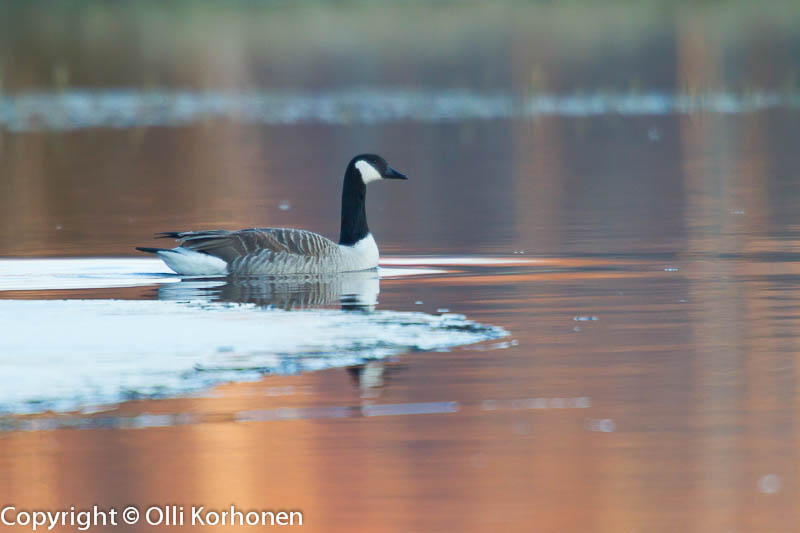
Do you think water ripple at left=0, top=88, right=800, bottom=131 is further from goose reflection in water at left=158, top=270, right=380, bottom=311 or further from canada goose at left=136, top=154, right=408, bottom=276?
goose reflection in water at left=158, top=270, right=380, bottom=311

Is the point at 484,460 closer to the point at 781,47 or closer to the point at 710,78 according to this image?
the point at 710,78

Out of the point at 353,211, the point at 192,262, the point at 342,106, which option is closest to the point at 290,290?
the point at 192,262

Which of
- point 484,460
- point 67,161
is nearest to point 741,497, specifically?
point 484,460

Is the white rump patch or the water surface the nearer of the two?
the water surface

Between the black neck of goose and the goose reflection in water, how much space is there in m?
0.43

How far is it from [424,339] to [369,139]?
2515cm

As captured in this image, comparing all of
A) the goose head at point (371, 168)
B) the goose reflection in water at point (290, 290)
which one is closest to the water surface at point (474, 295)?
the goose reflection in water at point (290, 290)

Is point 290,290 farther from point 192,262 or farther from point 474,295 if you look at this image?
point 474,295

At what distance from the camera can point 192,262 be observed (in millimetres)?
15219

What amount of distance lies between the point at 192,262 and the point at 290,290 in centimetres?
121

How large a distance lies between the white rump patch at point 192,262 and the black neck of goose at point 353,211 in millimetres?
1349

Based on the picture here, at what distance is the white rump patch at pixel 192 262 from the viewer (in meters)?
15.2

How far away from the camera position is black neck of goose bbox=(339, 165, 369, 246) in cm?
1598

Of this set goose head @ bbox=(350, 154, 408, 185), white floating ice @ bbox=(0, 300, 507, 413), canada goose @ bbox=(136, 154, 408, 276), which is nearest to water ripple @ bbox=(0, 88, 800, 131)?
goose head @ bbox=(350, 154, 408, 185)
